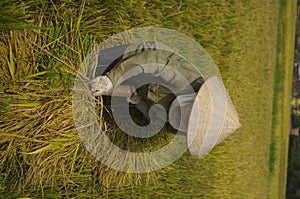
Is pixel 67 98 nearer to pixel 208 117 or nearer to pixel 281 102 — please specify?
pixel 208 117

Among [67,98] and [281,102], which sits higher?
[281,102]

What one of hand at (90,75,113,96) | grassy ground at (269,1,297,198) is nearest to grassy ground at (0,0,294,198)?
hand at (90,75,113,96)

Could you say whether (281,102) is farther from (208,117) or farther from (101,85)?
(101,85)

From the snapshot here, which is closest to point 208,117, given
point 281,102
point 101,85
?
point 101,85

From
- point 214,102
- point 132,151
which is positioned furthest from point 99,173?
point 214,102

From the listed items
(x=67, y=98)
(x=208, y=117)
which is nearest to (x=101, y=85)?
(x=67, y=98)

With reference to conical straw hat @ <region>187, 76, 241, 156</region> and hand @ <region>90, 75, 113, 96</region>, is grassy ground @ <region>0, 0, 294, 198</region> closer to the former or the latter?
hand @ <region>90, 75, 113, 96</region>

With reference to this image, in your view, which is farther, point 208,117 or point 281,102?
point 281,102

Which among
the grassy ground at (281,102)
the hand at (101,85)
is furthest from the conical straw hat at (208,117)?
the grassy ground at (281,102)

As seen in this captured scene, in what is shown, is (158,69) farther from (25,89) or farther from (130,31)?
(25,89)
